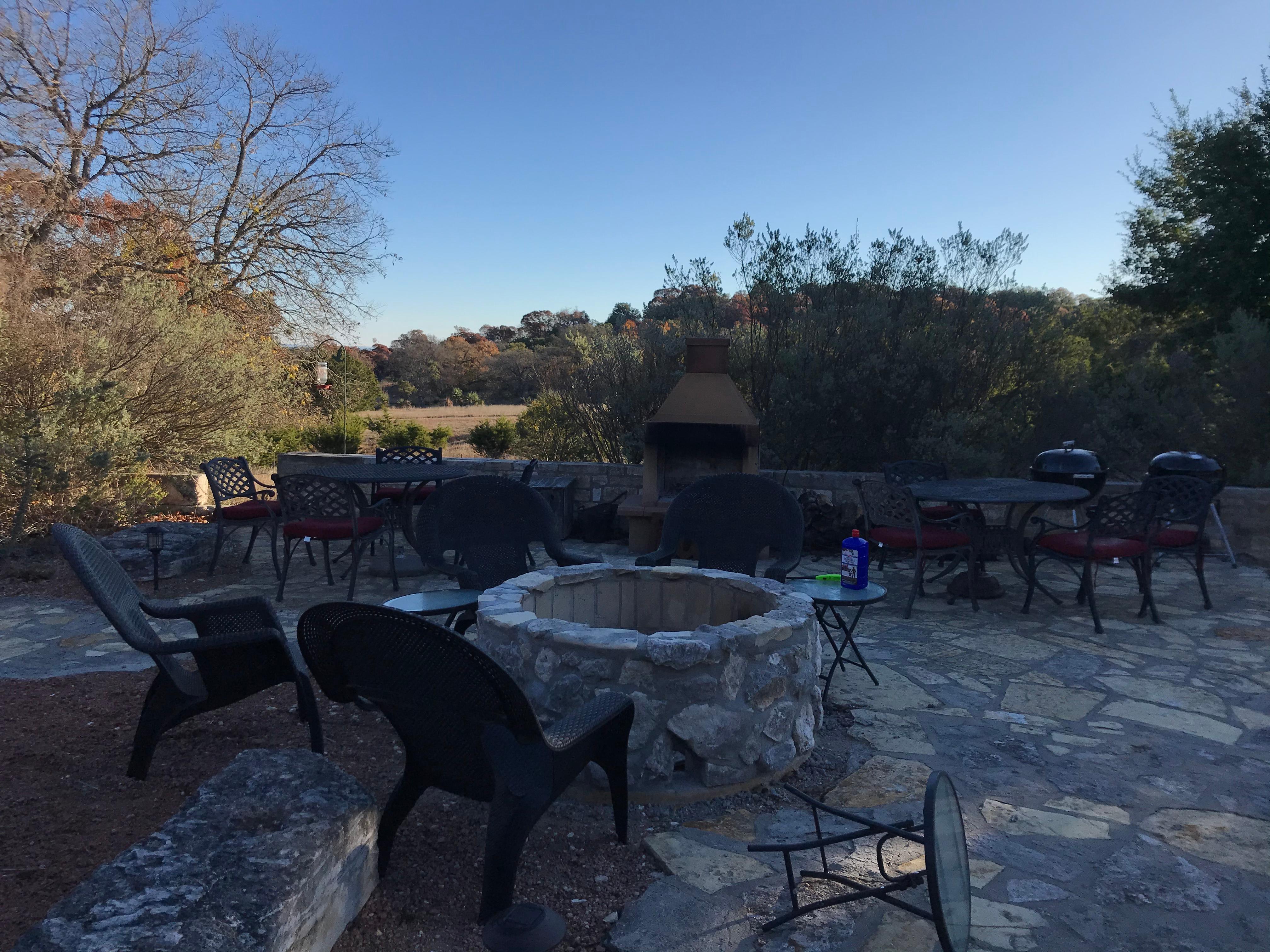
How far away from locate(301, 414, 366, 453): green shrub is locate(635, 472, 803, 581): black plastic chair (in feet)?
33.3

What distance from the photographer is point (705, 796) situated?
9.48 ft

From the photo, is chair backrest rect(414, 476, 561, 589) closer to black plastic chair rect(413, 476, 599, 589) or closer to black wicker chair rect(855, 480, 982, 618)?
black plastic chair rect(413, 476, 599, 589)

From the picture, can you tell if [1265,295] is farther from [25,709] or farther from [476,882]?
[25,709]

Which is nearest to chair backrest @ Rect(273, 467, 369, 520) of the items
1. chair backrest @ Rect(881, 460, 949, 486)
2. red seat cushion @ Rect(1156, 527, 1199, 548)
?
chair backrest @ Rect(881, 460, 949, 486)

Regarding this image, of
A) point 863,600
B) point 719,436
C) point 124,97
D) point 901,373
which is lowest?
point 863,600

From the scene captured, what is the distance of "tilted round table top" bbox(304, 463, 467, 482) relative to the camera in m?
5.69

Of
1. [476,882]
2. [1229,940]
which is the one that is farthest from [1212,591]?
[476,882]

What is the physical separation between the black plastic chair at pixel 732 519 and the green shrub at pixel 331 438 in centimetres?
1015

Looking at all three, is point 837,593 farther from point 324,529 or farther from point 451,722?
point 324,529

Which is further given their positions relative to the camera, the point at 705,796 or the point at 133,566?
the point at 133,566

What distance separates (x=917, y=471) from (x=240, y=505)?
5.35 meters

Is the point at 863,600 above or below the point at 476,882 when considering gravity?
above

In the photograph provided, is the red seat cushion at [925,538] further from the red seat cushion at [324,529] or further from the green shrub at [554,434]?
the green shrub at [554,434]

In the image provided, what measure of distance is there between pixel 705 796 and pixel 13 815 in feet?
7.18
